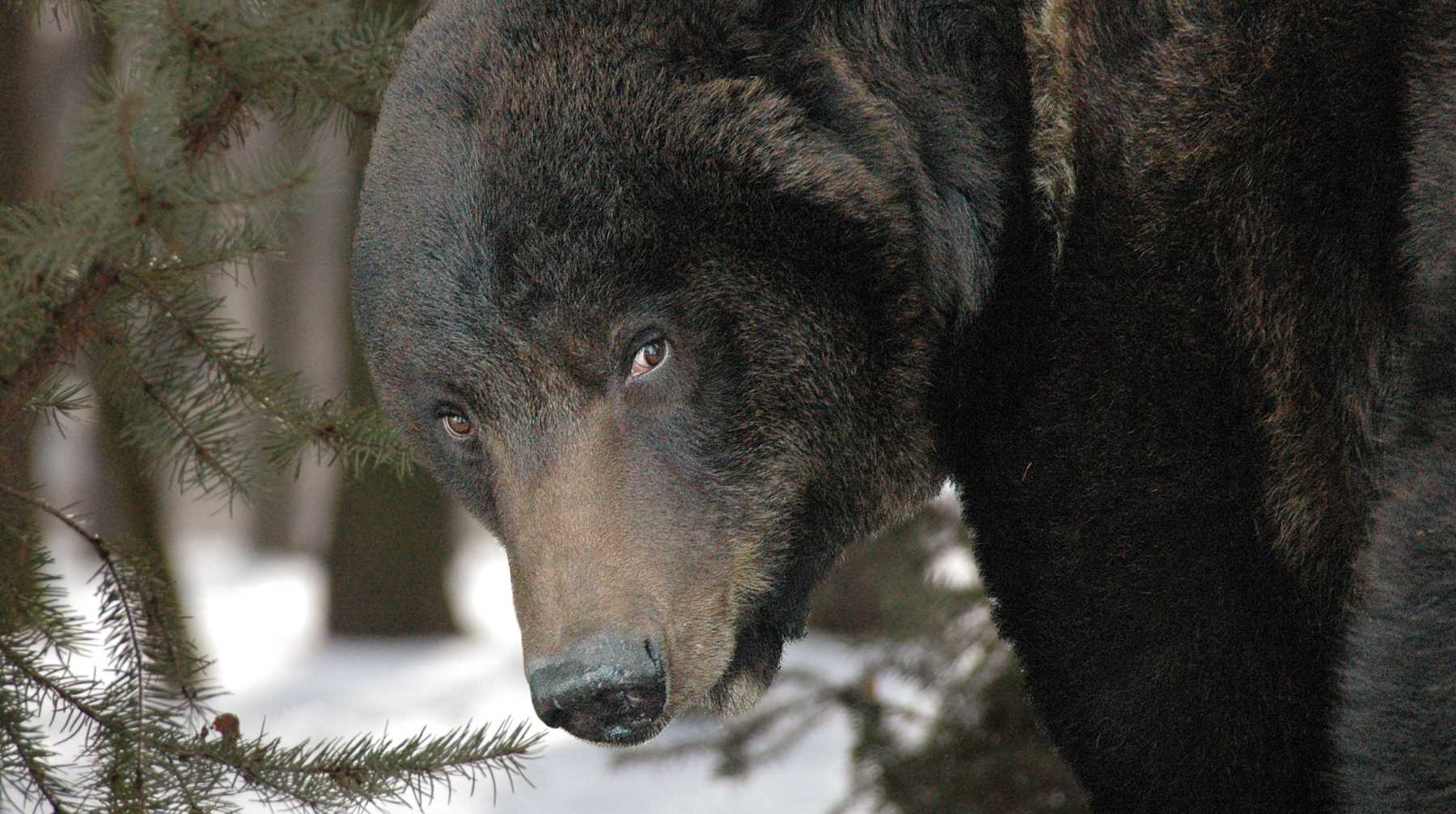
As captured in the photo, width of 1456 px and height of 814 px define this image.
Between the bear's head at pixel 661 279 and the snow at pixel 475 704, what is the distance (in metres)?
1.44

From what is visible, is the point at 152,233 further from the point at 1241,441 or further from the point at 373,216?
the point at 1241,441

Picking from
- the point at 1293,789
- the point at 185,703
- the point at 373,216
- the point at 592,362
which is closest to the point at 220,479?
the point at 185,703

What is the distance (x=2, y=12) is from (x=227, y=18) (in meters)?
1.86

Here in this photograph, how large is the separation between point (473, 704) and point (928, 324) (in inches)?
211

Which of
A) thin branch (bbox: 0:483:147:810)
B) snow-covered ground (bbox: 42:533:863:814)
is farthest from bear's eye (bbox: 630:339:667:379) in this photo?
snow-covered ground (bbox: 42:533:863:814)

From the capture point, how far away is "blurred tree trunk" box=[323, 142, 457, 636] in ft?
27.9

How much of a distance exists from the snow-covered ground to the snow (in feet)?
0.04

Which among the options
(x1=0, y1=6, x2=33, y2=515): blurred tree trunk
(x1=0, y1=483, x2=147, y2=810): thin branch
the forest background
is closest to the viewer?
the forest background

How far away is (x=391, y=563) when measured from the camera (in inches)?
343

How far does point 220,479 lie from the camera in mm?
2842

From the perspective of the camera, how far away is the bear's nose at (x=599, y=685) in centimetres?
228

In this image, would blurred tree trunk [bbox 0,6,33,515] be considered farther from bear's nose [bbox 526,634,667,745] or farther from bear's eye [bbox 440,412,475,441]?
bear's nose [bbox 526,634,667,745]

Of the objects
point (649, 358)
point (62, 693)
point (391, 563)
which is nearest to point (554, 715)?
point (649, 358)

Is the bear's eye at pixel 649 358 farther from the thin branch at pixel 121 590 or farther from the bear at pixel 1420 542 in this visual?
the bear at pixel 1420 542
